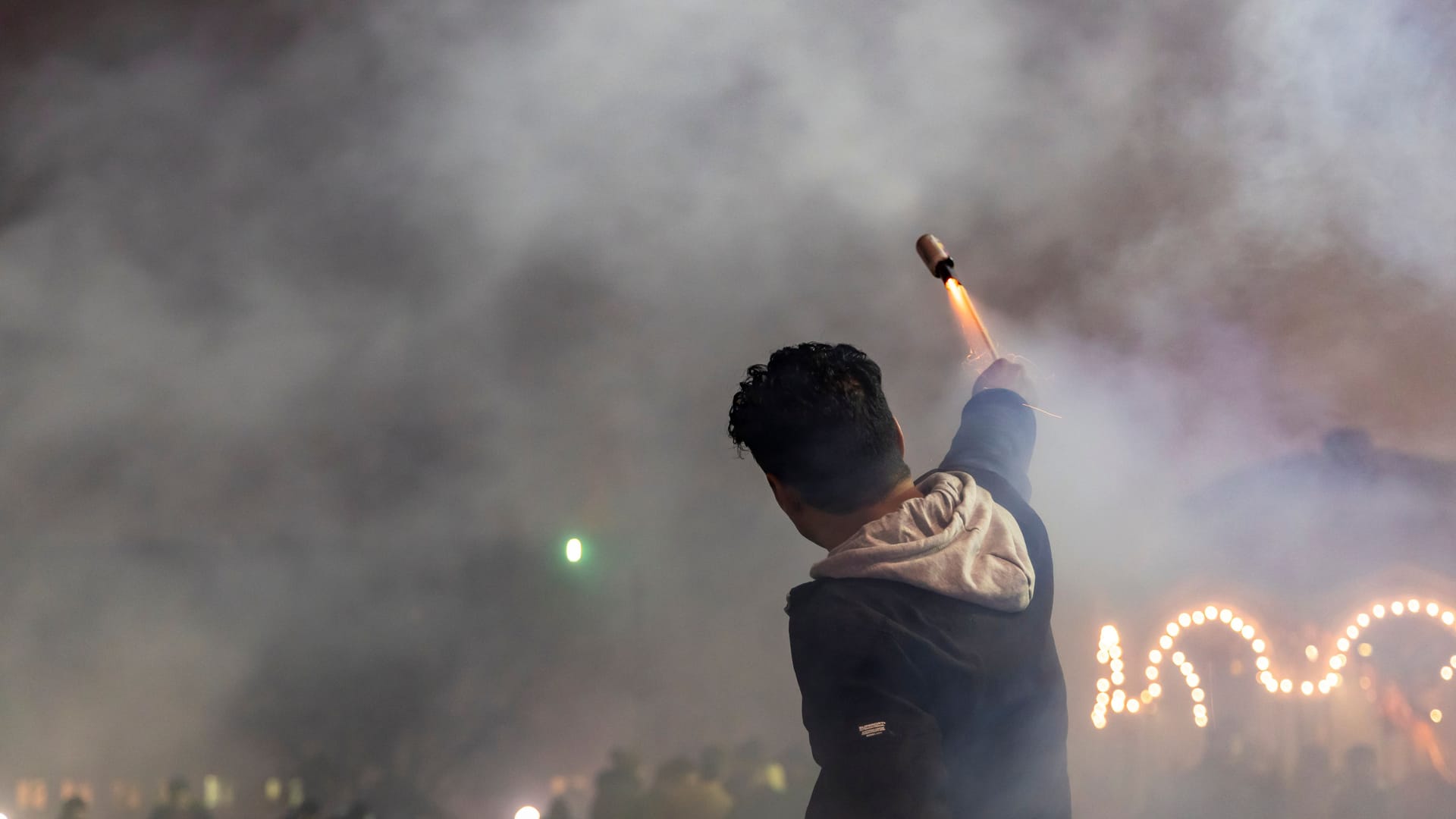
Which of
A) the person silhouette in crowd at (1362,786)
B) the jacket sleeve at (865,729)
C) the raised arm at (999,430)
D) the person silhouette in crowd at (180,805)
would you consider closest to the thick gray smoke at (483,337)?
the person silhouette in crowd at (180,805)

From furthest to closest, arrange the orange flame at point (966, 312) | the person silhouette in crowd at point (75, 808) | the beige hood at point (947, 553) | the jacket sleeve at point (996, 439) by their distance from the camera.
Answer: the person silhouette in crowd at point (75, 808) → the orange flame at point (966, 312) → the jacket sleeve at point (996, 439) → the beige hood at point (947, 553)

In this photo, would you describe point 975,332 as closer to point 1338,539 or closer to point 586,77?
point 1338,539

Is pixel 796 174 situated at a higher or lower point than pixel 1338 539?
higher

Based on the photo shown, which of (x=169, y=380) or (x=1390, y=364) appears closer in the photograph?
(x=1390, y=364)

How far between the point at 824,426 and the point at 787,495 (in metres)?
0.11

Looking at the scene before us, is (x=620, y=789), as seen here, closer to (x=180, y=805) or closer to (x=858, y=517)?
(x=180, y=805)

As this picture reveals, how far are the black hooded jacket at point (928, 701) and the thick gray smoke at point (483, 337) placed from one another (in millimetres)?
2624

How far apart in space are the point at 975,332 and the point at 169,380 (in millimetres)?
3354

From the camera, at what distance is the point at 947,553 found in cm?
114

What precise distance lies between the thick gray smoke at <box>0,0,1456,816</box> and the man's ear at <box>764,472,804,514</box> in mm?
2671

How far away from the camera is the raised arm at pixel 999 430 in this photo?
4.75 feet

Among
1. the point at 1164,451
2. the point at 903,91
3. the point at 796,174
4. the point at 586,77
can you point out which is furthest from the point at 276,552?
the point at 1164,451

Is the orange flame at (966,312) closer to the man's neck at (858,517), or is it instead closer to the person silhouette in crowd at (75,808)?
the man's neck at (858,517)

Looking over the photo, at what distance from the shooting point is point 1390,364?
11.3ft
